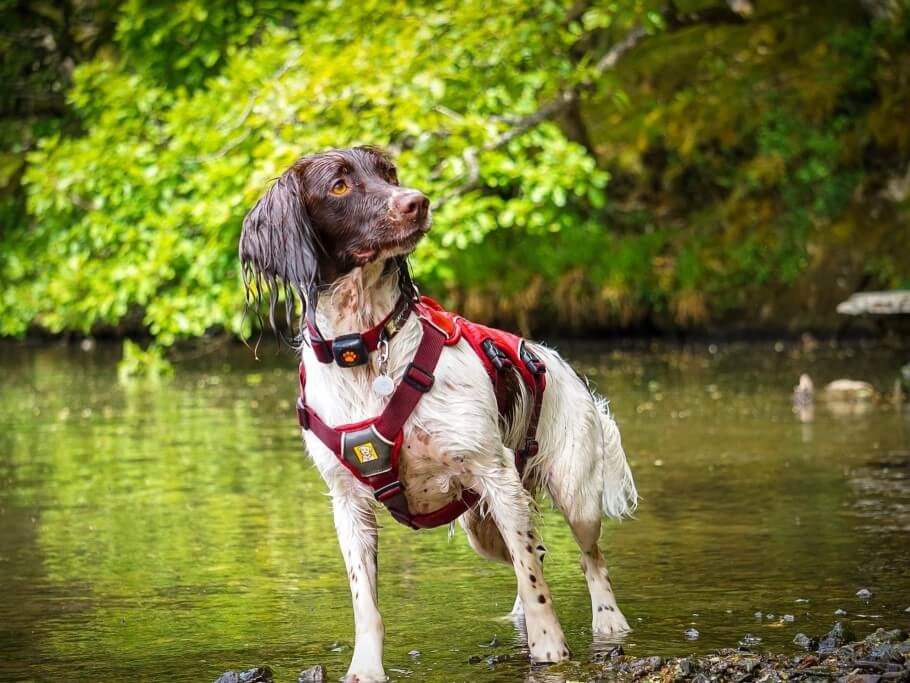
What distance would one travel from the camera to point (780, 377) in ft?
51.9

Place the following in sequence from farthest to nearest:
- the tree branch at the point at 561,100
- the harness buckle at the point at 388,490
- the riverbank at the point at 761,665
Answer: the tree branch at the point at 561,100 → the harness buckle at the point at 388,490 → the riverbank at the point at 761,665

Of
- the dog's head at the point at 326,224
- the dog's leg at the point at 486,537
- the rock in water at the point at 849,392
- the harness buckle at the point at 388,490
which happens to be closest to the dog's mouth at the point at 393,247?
the dog's head at the point at 326,224

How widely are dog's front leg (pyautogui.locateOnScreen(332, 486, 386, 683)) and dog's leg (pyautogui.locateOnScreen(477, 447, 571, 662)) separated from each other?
0.44 meters

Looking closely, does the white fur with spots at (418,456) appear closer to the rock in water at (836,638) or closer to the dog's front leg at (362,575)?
the dog's front leg at (362,575)

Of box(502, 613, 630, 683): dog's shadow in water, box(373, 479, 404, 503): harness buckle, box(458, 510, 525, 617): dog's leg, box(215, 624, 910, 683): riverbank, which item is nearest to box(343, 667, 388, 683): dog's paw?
box(215, 624, 910, 683): riverbank

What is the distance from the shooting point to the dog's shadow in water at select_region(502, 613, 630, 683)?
484 centimetres

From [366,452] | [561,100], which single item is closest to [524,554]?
[366,452]

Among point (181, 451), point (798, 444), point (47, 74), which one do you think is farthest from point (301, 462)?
point (47, 74)

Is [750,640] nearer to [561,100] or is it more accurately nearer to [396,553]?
[396,553]

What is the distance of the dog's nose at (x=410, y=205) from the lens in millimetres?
4777

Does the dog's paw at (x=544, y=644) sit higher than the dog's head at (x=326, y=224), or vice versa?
→ the dog's head at (x=326, y=224)

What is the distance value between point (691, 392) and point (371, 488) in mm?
9912

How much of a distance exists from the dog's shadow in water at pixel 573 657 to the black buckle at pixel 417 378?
101cm

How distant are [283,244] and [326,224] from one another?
0.18 m
